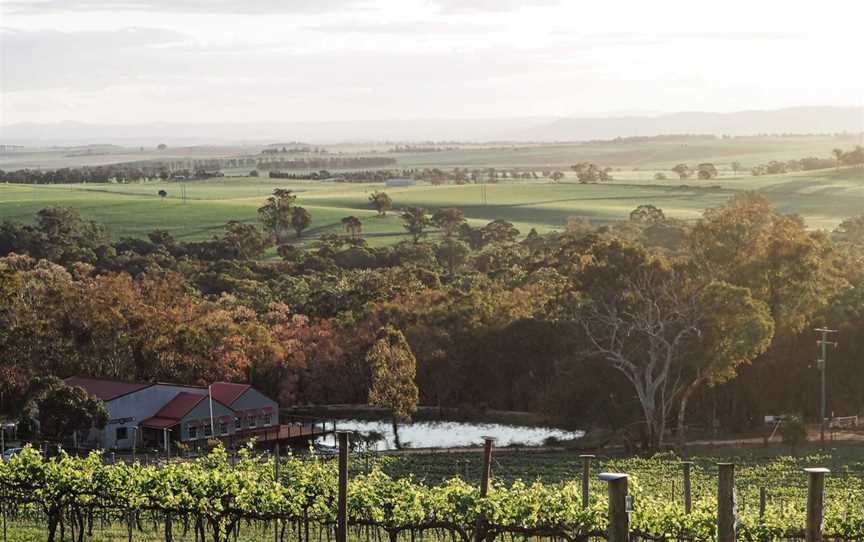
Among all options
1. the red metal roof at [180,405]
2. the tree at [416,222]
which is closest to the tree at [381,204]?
the tree at [416,222]

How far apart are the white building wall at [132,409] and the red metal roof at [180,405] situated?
0.21 metres

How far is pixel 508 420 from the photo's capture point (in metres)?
52.1

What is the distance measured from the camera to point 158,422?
47406mm

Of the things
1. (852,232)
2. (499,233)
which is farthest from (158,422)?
(499,233)

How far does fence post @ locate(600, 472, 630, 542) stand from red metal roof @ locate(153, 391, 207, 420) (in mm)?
36705

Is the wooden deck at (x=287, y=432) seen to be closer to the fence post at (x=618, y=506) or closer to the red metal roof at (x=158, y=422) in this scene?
the red metal roof at (x=158, y=422)

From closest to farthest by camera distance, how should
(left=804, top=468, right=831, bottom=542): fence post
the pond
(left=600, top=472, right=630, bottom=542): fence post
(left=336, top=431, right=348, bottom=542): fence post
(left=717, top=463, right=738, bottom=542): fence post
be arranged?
(left=600, top=472, right=630, bottom=542): fence post → (left=717, top=463, right=738, bottom=542): fence post → (left=804, top=468, right=831, bottom=542): fence post → (left=336, top=431, right=348, bottom=542): fence post → the pond

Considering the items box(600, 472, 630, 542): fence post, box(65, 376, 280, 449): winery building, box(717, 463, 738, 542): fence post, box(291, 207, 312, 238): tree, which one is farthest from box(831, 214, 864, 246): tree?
box(600, 472, 630, 542): fence post

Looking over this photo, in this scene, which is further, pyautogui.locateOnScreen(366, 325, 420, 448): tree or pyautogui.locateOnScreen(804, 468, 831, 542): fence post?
pyautogui.locateOnScreen(366, 325, 420, 448): tree

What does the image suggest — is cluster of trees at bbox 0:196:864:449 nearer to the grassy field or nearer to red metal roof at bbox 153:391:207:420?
red metal roof at bbox 153:391:207:420

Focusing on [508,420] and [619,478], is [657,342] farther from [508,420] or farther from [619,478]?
[619,478]

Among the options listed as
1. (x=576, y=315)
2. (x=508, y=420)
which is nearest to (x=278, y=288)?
(x=508, y=420)

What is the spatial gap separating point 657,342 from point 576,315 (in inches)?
122

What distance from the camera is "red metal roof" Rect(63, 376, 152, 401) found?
47.7 meters
